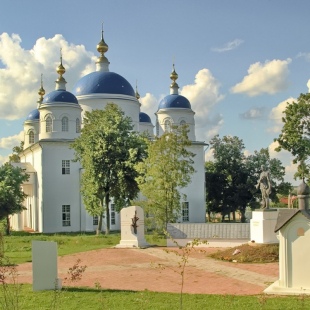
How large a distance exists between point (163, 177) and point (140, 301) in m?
17.9

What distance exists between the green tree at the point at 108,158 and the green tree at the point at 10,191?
509 cm

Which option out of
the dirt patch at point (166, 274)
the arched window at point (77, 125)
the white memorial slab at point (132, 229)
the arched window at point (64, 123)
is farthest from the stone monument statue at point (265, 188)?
the arched window at point (64, 123)

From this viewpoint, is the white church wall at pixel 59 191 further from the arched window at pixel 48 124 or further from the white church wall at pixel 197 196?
the white church wall at pixel 197 196

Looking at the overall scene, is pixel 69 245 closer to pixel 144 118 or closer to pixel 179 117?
pixel 179 117

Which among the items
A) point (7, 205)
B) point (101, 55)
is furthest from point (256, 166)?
point (7, 205)

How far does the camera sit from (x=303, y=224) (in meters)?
11.4

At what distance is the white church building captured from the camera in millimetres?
37312

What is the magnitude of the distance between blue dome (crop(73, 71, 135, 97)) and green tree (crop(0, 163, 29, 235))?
29.5 ft

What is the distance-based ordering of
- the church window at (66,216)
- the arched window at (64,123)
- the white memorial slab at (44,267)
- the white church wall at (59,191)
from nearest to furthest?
the white memorial slab at (44,267), the white church wall at (59,191), the church window at (66,216), the arched window at (64,123)

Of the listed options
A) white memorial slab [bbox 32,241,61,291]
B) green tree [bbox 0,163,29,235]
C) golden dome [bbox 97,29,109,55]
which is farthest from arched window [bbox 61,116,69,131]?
white memorial slab [bbox 32,241,61,291]

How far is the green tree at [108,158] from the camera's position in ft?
98.6

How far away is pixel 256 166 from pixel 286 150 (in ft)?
35.4

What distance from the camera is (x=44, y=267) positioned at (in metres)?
11.8

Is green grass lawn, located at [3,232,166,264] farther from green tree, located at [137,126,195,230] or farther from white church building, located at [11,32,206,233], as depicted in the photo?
white church building, located at [11,32,206,233]
